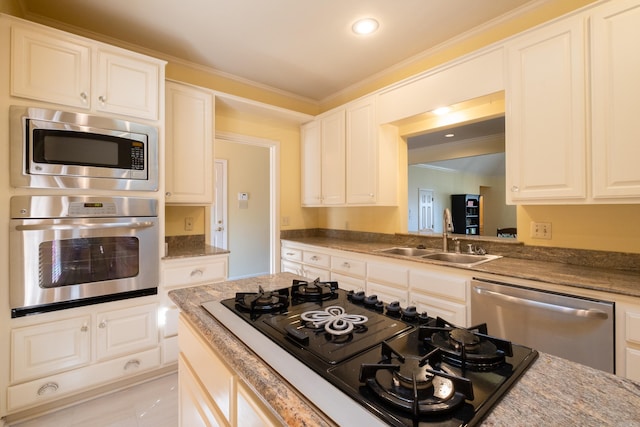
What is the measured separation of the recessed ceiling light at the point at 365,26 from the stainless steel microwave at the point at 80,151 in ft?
5.67

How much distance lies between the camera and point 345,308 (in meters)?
1.05

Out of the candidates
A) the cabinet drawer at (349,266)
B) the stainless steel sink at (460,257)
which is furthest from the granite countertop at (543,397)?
the cabinet drawer at (349,266)

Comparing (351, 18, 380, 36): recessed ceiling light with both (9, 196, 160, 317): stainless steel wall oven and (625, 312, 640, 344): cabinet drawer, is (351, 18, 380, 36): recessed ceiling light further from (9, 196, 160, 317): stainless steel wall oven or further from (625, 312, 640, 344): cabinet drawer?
(625, 312, 640, 344): cabinet drawer

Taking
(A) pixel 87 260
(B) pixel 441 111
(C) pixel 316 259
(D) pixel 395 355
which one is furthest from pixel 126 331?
(B) pixel 441 111

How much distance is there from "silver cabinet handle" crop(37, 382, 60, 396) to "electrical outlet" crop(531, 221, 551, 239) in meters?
3.31

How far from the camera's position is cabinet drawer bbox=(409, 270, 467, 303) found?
6.26 ft

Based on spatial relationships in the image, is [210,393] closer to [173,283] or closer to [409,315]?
[409,315]

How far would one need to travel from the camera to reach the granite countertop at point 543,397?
0.51m

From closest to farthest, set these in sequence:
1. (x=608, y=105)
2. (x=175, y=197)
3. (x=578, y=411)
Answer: (x=578, y=411) < (x=608, y=105) < (x=175, y=197)

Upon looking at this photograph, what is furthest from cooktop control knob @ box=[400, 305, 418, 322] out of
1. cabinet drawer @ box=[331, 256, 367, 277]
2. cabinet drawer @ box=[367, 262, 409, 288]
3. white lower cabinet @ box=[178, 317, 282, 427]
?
cabinet drawer @ box=[331, 256, 367, 277]

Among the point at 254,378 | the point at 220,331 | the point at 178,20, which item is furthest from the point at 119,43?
the point at 254,378

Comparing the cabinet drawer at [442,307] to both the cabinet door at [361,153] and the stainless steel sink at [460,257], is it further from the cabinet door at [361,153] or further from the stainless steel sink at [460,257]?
the cabinet door at [361,153]

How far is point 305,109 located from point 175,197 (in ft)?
6.75

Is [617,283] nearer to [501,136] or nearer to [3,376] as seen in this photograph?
[501,136]
